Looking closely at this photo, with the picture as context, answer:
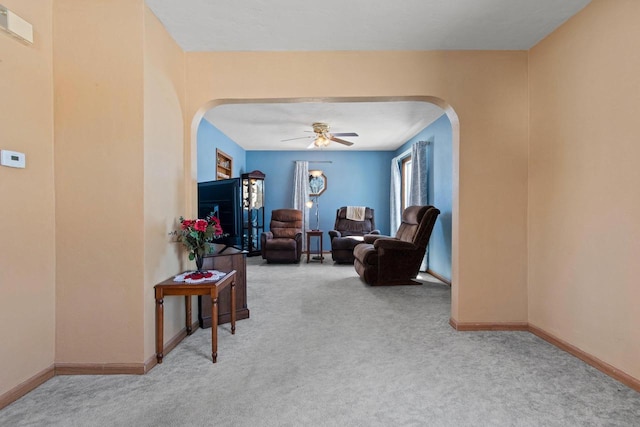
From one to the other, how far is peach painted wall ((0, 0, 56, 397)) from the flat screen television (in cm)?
117

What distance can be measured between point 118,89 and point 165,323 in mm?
1635

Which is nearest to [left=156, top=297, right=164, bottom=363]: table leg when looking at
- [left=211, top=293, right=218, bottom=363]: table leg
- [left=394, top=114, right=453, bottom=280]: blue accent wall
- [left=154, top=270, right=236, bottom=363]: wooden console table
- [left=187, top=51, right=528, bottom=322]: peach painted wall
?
[left=154, top=270, right=236, bottom=363]: wooden console table

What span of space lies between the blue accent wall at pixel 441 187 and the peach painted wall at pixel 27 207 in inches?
170

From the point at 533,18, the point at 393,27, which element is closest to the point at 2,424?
the point at 393,27

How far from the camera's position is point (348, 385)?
6.21ft

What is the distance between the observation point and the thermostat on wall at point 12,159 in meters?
1.68

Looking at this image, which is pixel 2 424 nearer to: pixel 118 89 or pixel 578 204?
pixel 118 89

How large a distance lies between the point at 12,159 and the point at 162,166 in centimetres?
80

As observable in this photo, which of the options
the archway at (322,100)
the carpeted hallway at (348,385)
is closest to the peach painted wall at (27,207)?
the carpeted hallway at (348,385)

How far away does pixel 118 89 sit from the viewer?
2074mm

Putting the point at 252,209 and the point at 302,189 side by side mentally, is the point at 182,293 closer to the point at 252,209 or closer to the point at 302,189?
the point at 252,209

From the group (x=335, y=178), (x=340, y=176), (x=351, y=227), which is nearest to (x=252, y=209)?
(x=351, y=227)

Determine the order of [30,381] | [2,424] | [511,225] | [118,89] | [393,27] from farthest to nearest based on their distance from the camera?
[511,225]
[393,27]
[118,89]
[30,381]
[2,424]

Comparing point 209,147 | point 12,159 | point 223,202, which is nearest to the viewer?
point 12,159
